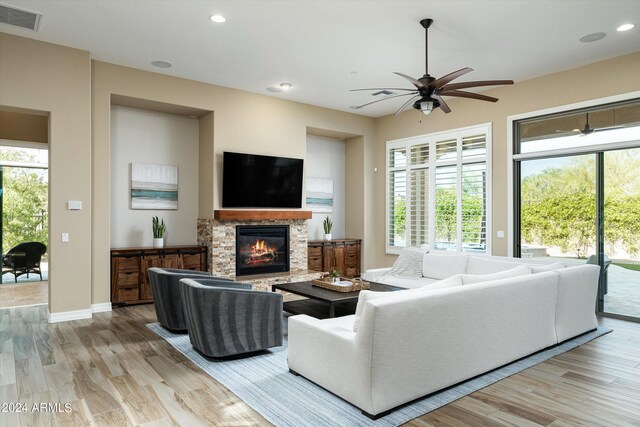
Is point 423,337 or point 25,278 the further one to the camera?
point 25,278

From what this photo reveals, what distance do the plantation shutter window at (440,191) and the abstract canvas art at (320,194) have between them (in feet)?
4.26

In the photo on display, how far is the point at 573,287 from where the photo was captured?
4.39 metres

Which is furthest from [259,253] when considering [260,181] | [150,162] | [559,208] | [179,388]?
[559,208]

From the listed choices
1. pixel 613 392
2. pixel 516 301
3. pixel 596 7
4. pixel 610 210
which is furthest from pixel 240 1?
pixel 610 210

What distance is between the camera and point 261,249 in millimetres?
7422

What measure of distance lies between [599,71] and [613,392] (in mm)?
4498

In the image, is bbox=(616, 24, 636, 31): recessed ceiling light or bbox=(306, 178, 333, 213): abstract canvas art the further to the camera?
bbox=(306, 178, 333, 213): abstract canvas art

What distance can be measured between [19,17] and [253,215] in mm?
3995

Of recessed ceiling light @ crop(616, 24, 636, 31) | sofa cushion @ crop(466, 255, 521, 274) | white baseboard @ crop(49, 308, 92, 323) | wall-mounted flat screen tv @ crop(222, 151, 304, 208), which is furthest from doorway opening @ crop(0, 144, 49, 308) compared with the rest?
recessed ceiling light @ crop(616, 24, 636, 31)

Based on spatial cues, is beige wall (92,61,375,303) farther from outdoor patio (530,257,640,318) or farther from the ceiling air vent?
outdoor patio (530,257,640,318)

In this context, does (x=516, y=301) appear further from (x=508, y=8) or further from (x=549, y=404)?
(x=508, y=8)

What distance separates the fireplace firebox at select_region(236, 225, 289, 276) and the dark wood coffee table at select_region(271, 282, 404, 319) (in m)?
1.89

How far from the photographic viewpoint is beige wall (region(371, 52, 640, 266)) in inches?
221

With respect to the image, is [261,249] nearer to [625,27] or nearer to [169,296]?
[169,296]
